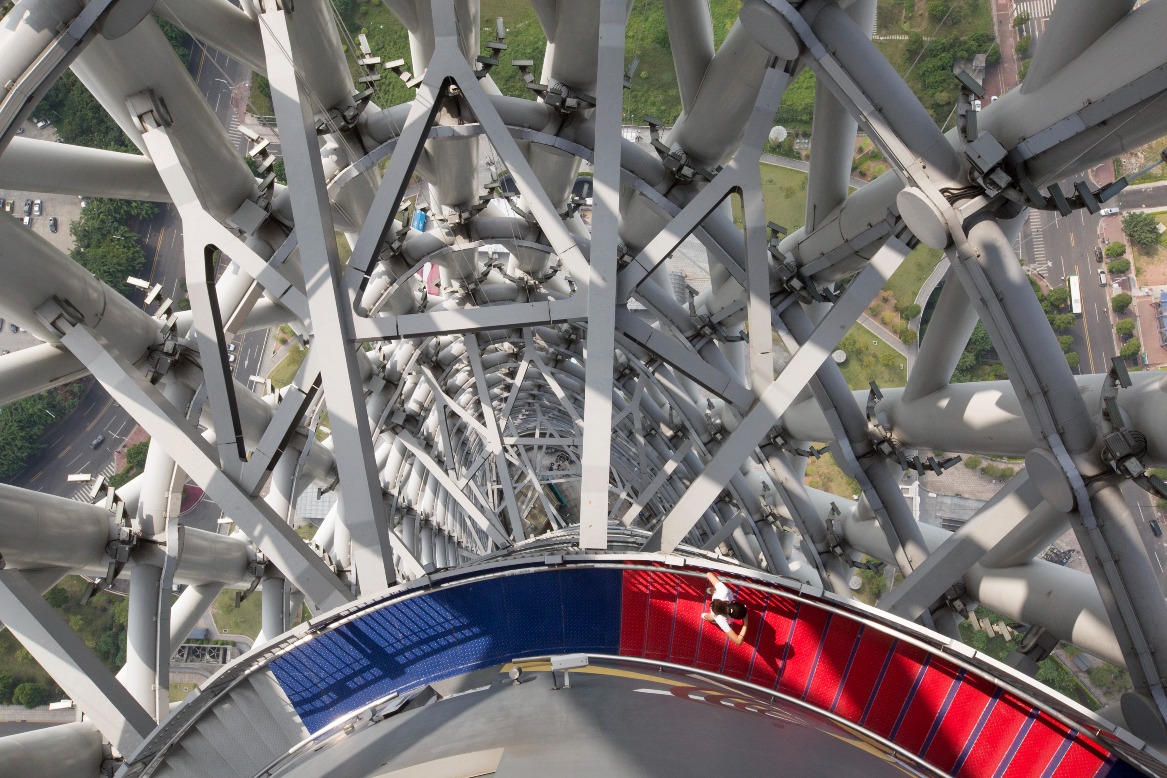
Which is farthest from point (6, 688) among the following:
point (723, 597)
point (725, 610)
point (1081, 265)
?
point (1081, 265)

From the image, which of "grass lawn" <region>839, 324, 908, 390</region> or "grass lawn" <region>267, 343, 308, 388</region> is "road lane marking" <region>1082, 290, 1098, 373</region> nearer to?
"grass lawn" <region>839, 324, 908, 390</region>

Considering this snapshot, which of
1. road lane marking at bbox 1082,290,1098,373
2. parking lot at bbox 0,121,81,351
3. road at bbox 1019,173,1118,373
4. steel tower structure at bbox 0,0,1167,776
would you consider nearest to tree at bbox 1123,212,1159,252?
road at bbox 1019,173,1118,373

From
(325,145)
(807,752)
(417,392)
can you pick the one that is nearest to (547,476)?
(417,392)

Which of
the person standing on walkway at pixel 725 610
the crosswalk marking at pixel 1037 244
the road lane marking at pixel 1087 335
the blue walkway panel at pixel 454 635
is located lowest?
the blue walkway panel at pixel 454 635

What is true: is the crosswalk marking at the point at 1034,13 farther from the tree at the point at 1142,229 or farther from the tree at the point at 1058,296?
the tree at the point at 1058,296

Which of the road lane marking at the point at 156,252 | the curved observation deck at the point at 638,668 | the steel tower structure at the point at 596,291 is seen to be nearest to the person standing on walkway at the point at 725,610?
the curved observation deck at the point at 638,668

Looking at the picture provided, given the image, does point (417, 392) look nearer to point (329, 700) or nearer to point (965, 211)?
point (329, 700)
